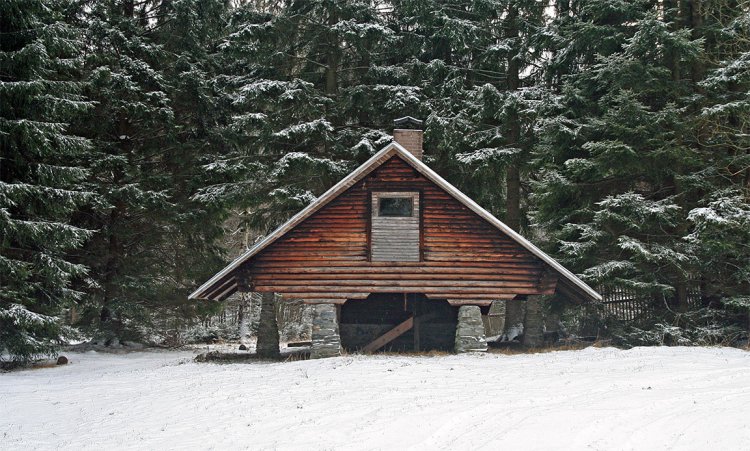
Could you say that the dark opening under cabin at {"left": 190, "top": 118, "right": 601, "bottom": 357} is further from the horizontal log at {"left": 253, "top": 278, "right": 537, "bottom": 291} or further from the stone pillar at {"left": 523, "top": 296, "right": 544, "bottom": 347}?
the stone pillar at {"left": 523, "top": 296, "right": 544, "bottom": 347}

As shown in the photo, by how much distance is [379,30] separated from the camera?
75.3ft

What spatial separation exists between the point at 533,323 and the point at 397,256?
620cm

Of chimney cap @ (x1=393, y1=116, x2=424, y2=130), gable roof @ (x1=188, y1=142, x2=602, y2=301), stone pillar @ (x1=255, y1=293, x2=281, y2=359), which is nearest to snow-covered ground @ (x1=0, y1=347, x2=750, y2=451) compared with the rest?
gable roof @ (x1=188, y1=142, x2=602, y2=301)

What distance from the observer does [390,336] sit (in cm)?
2050

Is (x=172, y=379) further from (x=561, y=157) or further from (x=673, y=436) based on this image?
(x=561, y=157)

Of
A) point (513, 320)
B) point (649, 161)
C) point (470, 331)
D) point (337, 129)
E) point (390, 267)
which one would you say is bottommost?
point (513, 320)

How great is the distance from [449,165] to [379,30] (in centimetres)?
608

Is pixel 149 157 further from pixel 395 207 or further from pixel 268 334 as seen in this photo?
pixel 395 207

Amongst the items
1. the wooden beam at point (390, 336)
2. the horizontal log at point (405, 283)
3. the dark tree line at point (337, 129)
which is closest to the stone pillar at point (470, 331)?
the horizontal log at point (405, 283)

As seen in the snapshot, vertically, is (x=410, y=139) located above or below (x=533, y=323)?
above

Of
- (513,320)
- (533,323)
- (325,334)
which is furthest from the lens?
(513,320)

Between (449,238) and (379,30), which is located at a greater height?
(379,30)

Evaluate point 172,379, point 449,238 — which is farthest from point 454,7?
point 172,379

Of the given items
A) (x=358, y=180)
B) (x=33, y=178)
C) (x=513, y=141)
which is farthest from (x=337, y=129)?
(x=33, y=178)
